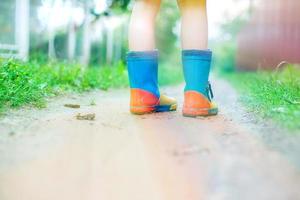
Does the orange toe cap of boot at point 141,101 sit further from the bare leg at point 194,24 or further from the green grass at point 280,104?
the green grass at point 280,104

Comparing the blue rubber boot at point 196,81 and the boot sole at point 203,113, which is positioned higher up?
the blue rubber boot at point 196,81

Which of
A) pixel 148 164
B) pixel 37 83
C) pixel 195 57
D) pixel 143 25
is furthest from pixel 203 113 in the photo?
pixel 37 83

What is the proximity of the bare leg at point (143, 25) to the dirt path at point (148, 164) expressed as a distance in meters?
0.53

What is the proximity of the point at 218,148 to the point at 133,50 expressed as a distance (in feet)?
2.77

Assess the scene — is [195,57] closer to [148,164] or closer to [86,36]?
[148,164]

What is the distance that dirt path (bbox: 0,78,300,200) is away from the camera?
1243 mm

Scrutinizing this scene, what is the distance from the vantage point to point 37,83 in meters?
2.76

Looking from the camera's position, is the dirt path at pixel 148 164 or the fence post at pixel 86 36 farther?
the fence post at pixel 86 36

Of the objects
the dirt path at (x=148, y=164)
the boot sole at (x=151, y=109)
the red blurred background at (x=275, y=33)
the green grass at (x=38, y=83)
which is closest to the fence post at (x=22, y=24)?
the green grass at (x=38, y=83)

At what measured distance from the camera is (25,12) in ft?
19.9

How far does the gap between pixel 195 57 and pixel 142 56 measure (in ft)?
0.82

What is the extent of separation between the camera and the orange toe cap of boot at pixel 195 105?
2.05m

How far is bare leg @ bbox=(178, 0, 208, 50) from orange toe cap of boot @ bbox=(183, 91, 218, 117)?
22 centimetres

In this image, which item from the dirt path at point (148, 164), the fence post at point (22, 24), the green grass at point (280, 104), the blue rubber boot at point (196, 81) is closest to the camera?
the dirt path at point (148, 164)
